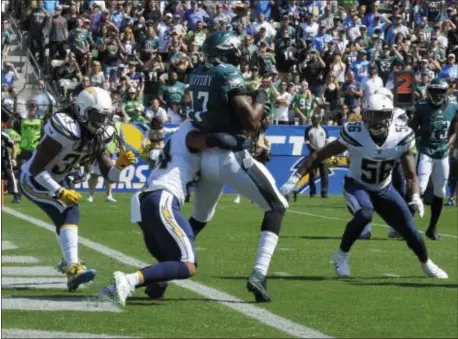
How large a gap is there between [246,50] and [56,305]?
60.2 feet

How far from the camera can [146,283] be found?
7.42 meters

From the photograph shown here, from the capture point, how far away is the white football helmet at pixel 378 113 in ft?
32.3

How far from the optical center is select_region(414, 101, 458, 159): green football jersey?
1416cm

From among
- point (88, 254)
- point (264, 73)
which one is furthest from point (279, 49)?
point (88, 254)

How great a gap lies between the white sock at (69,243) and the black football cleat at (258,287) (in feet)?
4.22

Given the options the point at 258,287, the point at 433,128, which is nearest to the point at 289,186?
the point at 258,287

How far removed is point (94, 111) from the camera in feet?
28.4

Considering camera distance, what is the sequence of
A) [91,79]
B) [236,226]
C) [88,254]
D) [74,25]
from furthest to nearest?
[74,25], [91,79], [236,226], [88,254]

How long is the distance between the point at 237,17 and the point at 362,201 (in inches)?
713

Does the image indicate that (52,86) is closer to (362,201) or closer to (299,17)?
(299,17)

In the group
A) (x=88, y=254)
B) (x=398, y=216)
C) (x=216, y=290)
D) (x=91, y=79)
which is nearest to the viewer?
(x=216, y=290)

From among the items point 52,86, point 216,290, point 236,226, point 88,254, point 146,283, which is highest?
point 146,283

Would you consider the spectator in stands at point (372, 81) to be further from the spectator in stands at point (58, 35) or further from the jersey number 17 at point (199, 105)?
the jersey number 17 at point (199, 105)

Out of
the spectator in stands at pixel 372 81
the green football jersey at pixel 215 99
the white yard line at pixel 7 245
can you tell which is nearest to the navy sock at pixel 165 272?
the green football jersey at pixel 215 99
